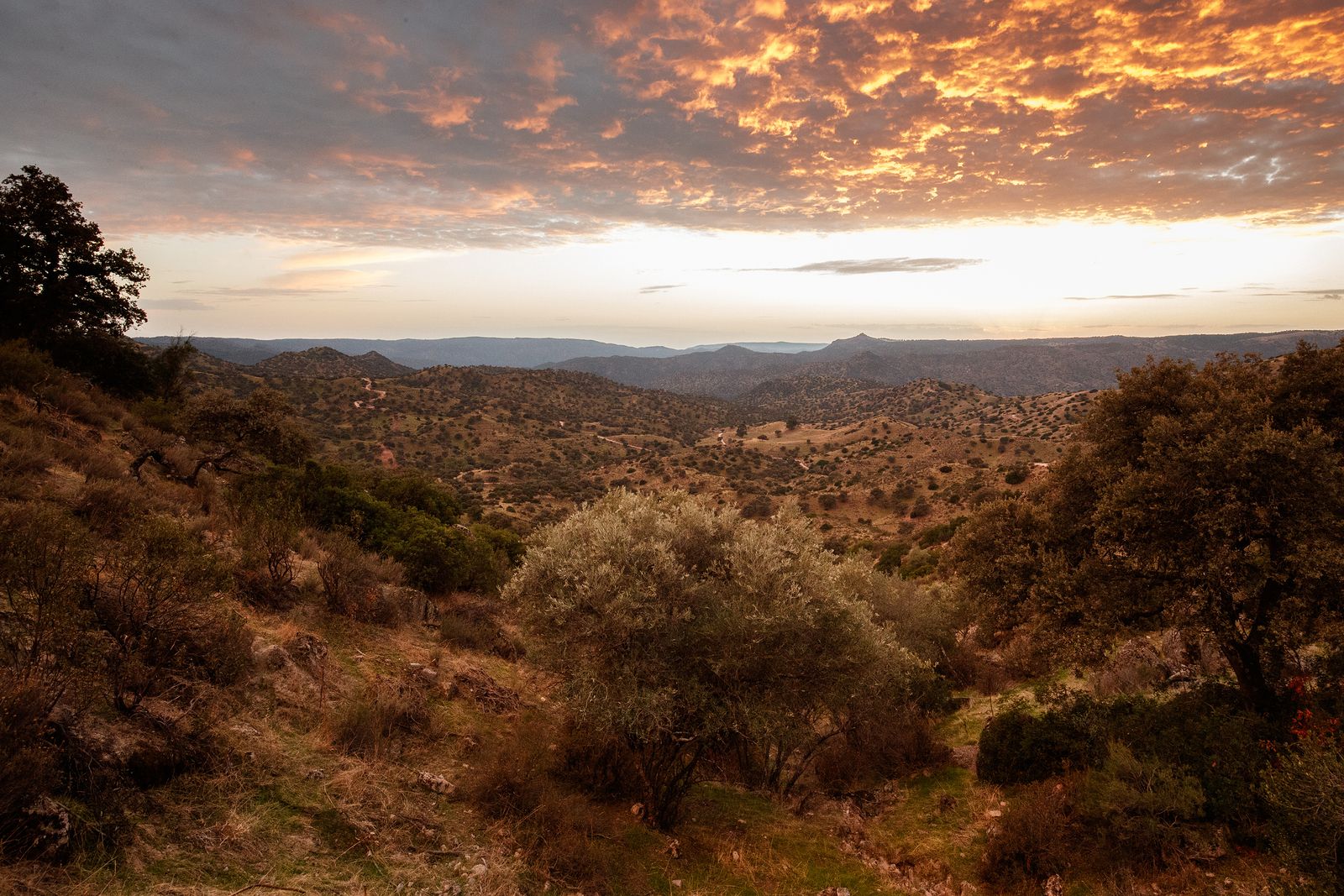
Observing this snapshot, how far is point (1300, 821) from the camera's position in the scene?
21.8ft

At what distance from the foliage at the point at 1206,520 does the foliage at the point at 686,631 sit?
14.2 feet

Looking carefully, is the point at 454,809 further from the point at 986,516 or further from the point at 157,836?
the point at 986,516

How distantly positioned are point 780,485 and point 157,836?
68.1 m

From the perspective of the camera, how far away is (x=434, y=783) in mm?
8219

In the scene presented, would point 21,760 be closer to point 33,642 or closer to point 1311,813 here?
point 33,642

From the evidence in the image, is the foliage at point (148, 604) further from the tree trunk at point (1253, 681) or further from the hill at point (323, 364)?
the hill at point (323, 364)

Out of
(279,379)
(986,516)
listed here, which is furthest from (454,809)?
(279,379)

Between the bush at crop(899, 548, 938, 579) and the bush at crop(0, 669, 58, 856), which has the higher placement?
the bush at crop(0, 669, 58, 856)

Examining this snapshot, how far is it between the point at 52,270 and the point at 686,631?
30827mm

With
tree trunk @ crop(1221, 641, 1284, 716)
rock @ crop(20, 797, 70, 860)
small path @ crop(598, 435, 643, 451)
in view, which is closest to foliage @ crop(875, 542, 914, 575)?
tree trunk @ crop(1221, 641, 1284, 716)

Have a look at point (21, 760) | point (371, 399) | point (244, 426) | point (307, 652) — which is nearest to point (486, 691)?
point (307, 652)

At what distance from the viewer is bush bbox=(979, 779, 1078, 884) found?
891 cm

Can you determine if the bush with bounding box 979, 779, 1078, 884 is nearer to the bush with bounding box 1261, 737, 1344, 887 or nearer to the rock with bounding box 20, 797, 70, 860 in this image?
the bush with bounding box 1261, 737, 1344, 887

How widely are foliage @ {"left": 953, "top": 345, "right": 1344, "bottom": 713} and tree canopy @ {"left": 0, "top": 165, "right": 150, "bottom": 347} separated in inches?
A: 1362
